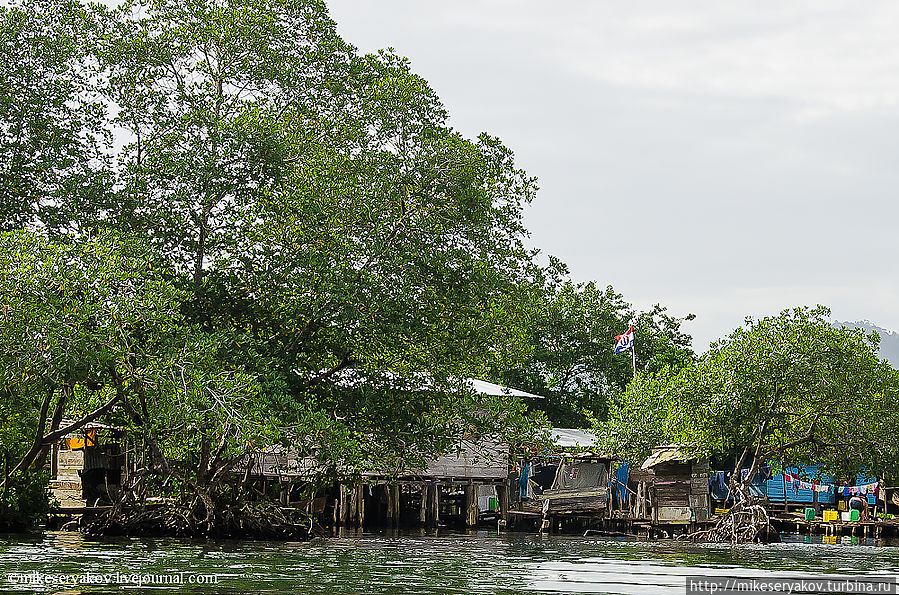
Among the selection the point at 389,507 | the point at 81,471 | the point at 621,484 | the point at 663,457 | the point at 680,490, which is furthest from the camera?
the point at 621,484

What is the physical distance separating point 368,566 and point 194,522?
7748mm

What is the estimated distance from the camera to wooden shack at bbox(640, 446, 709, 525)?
1452 inches

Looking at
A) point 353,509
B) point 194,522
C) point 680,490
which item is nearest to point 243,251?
point 194,522

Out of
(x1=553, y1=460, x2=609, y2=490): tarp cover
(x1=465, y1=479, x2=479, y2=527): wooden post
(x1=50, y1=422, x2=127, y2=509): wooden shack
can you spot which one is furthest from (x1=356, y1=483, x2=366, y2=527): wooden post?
(x1=553, y1=460, x2=609, y2=490): tarp cover

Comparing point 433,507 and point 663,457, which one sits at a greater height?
point 663,457

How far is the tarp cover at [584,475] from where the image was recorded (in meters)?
41.1

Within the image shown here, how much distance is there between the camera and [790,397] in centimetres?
2972

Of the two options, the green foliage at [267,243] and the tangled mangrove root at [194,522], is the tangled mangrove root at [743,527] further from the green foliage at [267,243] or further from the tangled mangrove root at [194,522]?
the tangled mangrove root at [194,522]

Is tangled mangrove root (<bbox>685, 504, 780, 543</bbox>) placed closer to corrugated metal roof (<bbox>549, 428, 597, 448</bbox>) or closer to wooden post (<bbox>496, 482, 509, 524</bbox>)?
corrugated metal roof (<bbox>549, 428, 597, 448</bbox>)

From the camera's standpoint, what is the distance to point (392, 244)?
2261 centimetres

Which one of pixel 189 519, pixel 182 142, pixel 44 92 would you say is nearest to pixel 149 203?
pixel 182 142

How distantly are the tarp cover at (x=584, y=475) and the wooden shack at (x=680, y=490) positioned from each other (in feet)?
12.1

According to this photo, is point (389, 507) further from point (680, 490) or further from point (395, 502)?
point (680, 490)

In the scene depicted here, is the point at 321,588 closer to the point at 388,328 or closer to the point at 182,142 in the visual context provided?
the point at 388,328
